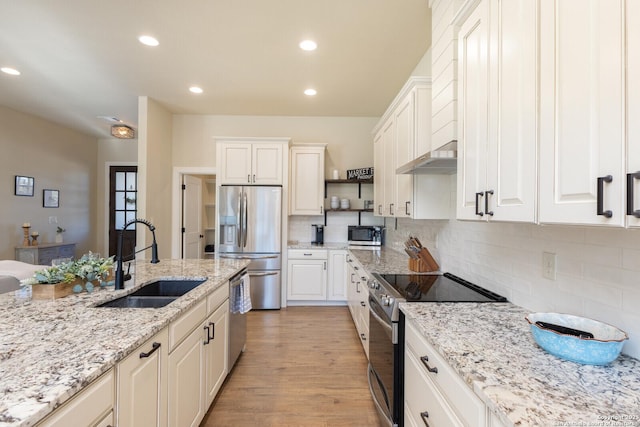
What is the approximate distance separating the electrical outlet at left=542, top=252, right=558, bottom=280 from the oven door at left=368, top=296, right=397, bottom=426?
76cm

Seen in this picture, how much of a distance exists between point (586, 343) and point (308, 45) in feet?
9.27

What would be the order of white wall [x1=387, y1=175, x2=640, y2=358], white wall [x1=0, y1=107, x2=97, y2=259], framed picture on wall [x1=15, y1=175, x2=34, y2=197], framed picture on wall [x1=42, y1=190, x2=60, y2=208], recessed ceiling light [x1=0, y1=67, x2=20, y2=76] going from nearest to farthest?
white wall [x1=387, y1=175, x2=640, y2=358], recessed ceiling light [x1=0, y1=67, x2=20, y2=76], white wall [x1=0, y1=107, x2=97, y2=259], framed picture on wall [x1=15, y1=175, x2=34, y2=197], framed picture on wall [x1=42, y1=190, x2=60, y2=208]

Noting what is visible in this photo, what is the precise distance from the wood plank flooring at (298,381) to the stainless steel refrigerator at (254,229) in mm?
617

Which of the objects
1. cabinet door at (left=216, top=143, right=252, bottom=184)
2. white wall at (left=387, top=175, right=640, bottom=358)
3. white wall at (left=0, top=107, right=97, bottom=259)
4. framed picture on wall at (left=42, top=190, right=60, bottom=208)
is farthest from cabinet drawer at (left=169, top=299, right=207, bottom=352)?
framed picture on wall at (left=42, top=190, right=60, bottom=208)

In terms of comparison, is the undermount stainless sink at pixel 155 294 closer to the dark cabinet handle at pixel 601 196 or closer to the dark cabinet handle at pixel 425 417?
the dark cabinet handle at pixel 425 417

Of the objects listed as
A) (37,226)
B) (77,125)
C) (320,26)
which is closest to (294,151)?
(320,26)

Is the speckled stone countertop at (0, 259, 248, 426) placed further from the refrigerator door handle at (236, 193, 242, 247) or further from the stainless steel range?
the refrigerator door handle at (236, 193, 242, 247)

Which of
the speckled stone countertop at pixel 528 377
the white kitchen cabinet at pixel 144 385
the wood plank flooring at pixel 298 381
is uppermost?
the speckled stone countertop at pixel 528 377

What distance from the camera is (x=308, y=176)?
14.6 ft

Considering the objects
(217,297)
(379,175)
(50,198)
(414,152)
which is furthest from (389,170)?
(50,198)

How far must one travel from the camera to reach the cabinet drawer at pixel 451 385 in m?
0.88

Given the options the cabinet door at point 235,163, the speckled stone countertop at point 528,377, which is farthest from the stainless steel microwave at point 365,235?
the speckled stone countertop at point 528,377

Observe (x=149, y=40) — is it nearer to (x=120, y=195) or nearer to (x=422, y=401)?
(x=422, y=401)

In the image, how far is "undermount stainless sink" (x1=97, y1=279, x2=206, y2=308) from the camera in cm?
171
